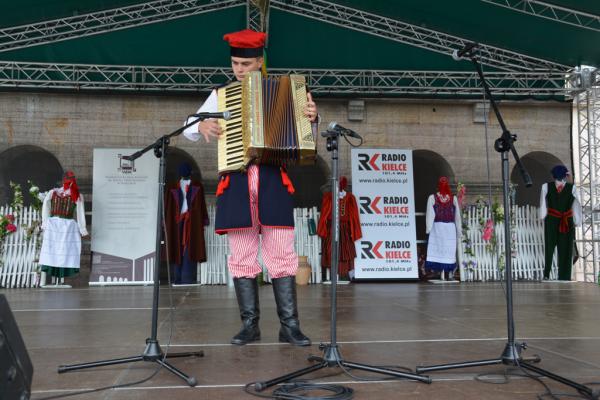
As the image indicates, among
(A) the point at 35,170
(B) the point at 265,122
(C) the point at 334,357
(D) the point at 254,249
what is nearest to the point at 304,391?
(C) the point at 334,357

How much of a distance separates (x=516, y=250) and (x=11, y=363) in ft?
31.8

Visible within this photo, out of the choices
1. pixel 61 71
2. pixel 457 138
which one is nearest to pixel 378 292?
pixel 457 138

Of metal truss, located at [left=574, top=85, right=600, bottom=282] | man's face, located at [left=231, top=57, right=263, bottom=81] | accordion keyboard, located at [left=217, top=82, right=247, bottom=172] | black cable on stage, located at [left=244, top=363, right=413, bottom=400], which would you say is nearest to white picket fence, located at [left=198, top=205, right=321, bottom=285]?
metal truss, located at [left=574, top=85, right=600, bottom=282]

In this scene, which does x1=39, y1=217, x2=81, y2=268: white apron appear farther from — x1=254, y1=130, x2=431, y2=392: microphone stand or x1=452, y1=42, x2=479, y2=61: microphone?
x1=452, y1=42, x2=479, y2=61: microphone

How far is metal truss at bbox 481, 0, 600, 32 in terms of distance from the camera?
7.44 metres

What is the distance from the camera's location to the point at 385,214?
30.2ft

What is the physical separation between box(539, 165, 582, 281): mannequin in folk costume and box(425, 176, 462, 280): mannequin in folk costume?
1594 millimetres

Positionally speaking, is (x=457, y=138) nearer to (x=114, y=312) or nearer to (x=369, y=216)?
(x=369, y=216)

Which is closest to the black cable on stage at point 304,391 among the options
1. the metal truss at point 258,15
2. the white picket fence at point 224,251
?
the metal truss at point 258,15

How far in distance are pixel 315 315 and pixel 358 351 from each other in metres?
1.72

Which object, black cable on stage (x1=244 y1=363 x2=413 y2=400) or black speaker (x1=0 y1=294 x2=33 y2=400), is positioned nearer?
black speaker (x1=0 y1=294 x2=33 y2=400)

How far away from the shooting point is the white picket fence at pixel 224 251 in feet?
30.3

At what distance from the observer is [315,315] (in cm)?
452

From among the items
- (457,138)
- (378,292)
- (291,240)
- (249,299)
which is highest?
(457,138)
